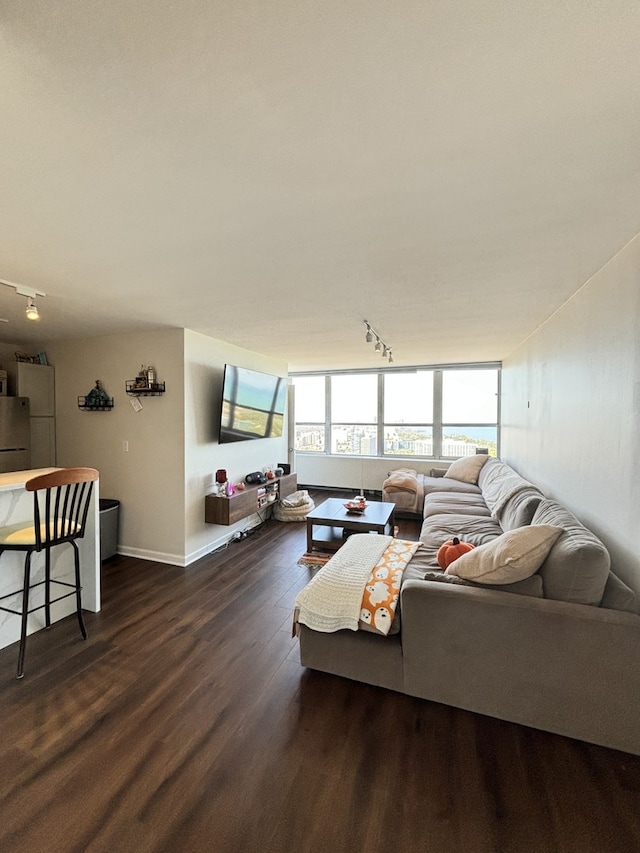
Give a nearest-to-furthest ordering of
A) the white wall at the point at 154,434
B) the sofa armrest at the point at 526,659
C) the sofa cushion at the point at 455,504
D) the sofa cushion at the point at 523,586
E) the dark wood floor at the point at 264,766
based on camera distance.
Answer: the dark wood floor at the point at 264,766
the sofa armrest at the point at 526,659
the sofa cushion at the point at 523,586
the white wall at the point at 154,434
the sofa cushion at the point at 455,504

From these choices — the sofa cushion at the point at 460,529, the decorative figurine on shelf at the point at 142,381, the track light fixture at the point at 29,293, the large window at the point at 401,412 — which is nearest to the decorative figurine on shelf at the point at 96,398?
the decorative figurine on shelf at the point at 142,381

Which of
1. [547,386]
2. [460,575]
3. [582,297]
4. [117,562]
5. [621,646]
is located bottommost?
[117,562]

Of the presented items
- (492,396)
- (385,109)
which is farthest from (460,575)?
(492,396)

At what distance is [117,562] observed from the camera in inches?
139

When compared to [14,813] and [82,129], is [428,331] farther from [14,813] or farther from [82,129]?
[14,813]

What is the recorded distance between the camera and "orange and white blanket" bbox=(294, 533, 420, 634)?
1.82 metres

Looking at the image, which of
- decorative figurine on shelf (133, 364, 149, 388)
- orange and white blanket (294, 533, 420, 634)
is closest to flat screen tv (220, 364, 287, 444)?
decorative figurine on shelf (133, 364, 149, 388)

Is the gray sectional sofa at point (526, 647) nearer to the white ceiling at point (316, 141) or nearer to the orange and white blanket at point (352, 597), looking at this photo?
the orange and white blanket at point (352, 597)

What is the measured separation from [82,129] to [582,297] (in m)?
2.83

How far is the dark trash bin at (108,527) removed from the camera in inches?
136

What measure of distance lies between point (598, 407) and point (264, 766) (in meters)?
2.50

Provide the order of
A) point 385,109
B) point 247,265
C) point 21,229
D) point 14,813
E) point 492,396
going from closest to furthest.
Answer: point 385,109, point 14,813, point 21,229, point 247,265, point 492,396

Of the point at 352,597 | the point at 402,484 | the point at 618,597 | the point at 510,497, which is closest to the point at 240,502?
the point at 352,597

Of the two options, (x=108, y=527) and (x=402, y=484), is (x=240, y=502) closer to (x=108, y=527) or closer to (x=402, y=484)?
(x=108, y=527)
